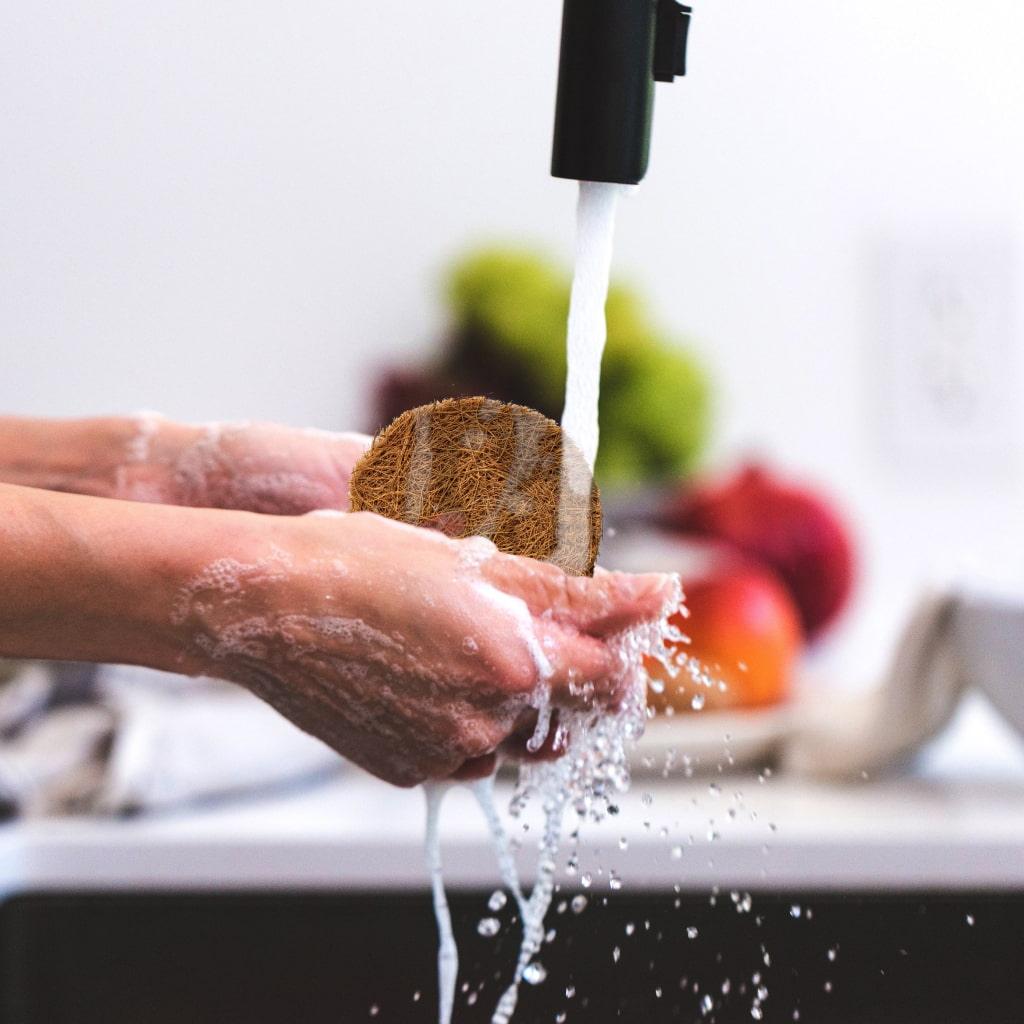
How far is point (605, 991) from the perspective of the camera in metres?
0.49

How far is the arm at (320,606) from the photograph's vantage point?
31cm

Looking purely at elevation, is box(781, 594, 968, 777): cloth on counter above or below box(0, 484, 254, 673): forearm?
below

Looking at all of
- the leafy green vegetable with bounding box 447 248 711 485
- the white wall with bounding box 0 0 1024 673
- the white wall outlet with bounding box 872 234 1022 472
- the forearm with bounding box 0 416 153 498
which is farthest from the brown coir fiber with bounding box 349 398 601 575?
the white wall outlet with bounding box 872 234 1022 472

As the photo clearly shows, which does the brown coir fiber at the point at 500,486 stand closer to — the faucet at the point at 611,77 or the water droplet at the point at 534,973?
the faucet at the point at 611,77

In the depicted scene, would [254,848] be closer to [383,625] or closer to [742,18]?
[383,625]

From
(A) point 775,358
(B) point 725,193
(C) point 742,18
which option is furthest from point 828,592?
(C) point 742,18

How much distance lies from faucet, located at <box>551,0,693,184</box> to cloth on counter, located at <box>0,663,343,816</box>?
1.04 ft

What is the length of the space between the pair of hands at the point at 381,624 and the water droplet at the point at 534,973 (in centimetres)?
14

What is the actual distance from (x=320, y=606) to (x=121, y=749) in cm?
29

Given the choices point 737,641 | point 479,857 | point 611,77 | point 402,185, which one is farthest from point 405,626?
point 402,185

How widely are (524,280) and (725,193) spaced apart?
17 cm

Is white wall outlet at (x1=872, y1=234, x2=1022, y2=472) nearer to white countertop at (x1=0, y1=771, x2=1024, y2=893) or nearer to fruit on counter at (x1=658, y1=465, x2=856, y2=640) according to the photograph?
fruit on counter at (x1=658, y1=465, x2=856, y2=640)

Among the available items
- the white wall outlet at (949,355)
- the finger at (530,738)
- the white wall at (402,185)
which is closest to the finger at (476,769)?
the finger at (530,738)

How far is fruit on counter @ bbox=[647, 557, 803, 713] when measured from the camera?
63 centimetres
